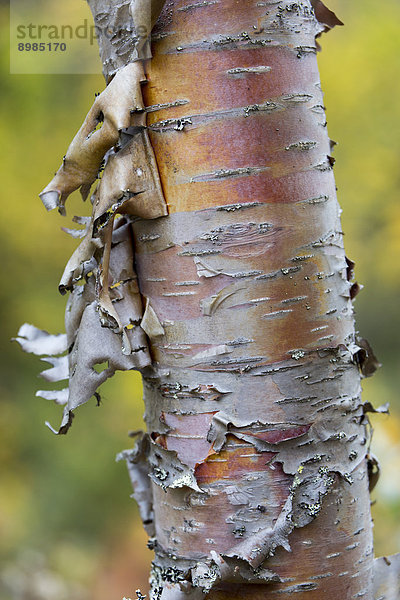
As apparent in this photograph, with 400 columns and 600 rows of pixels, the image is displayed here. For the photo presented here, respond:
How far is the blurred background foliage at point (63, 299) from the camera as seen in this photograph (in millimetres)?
3723

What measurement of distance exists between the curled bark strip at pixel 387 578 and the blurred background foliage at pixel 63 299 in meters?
2.87

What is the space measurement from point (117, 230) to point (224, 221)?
0.53 ft

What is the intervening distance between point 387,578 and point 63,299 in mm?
3238

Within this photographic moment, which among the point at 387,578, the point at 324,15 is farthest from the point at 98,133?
the point at 387,578

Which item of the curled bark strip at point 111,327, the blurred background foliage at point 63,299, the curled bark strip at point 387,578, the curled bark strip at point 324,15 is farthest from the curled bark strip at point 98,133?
the blurred background foliage at point 63,299

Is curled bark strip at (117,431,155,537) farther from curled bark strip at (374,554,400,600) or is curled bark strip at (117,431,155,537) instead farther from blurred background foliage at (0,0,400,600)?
blurred background foliage at (0,0,400,600)

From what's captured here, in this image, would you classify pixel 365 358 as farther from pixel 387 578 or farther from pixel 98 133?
pixel 98 133

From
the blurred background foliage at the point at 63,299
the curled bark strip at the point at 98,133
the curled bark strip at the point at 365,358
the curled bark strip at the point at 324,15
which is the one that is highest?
the blurred background foliage at the point at 63,299

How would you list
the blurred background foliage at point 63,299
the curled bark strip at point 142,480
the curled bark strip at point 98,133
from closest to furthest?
1. the curled bark strip at point 98,133
2. the curled bark strip at point 142,480
3. the blurred background foliage at point 63,299

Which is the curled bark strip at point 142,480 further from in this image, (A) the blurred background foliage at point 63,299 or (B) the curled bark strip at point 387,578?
(A) the blurred background foliage at point 63,299

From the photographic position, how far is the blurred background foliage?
3723 millimetres

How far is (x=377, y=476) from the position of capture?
928 mm

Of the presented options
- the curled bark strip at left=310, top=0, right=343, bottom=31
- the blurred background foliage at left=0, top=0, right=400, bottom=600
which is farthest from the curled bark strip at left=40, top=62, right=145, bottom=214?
the blurred background foliage at left=0, top=0, right=400, bottom=600

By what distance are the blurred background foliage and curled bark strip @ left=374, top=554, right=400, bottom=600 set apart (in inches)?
113
